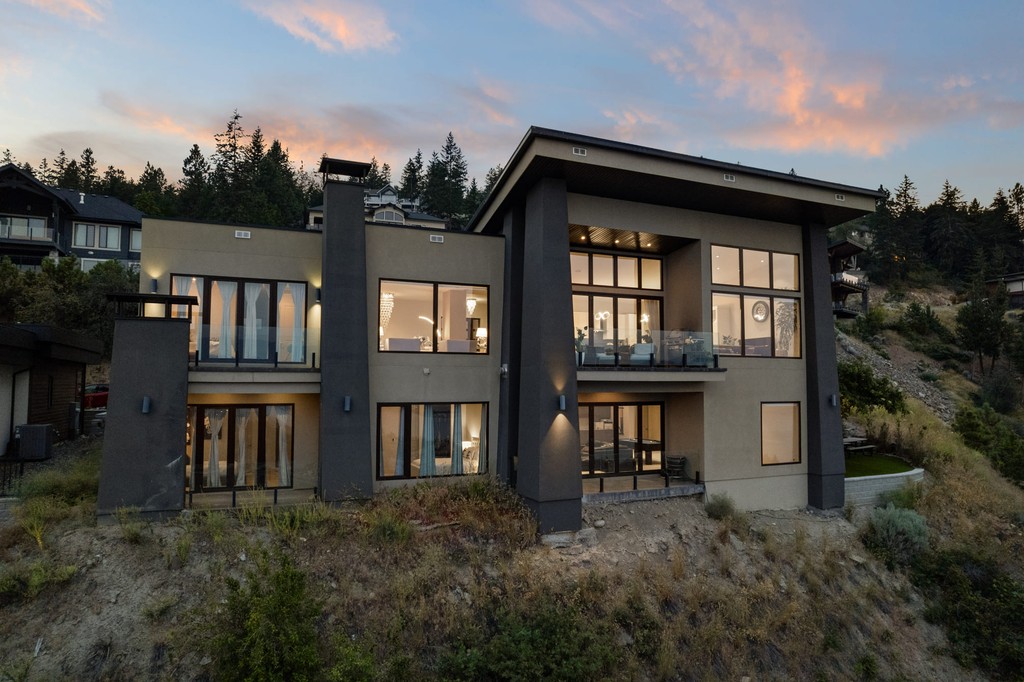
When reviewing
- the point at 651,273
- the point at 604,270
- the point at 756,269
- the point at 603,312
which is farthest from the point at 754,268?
the point at 603,312

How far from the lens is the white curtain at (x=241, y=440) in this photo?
1155cm

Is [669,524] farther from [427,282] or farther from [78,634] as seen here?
[78,634]

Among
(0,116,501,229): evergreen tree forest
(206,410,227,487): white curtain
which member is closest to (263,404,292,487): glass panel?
(206,410,227,487): white curtain

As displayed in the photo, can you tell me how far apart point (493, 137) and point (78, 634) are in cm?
2545

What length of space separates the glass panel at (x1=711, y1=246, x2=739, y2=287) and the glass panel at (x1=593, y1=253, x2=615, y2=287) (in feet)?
8.64

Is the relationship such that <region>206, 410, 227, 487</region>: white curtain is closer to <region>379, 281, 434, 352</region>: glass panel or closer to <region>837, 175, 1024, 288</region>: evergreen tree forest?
<region>379, 281, 434, 352</region>: glass panel

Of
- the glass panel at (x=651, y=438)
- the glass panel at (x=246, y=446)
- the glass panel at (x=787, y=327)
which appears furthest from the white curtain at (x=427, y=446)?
the glass panel at (x=787, y=327)

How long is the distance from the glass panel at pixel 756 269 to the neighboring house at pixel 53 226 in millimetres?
28858

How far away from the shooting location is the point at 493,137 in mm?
27188

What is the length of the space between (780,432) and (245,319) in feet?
46.1

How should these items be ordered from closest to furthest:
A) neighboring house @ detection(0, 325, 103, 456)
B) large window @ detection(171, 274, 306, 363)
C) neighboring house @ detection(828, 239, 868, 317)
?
1. large window @ detection(171, 274, 306, 363)
2. neighboring house @ detection(0, 325, 103, 456)
3. neighboring house @ detection(828, 239, 868, 317)

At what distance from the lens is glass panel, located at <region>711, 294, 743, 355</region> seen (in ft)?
44.7

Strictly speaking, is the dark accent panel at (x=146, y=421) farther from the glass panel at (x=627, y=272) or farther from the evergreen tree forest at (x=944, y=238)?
the evergreen tree forest at (x=944, y=238)

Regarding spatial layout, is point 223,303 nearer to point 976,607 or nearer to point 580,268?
point 580,268
